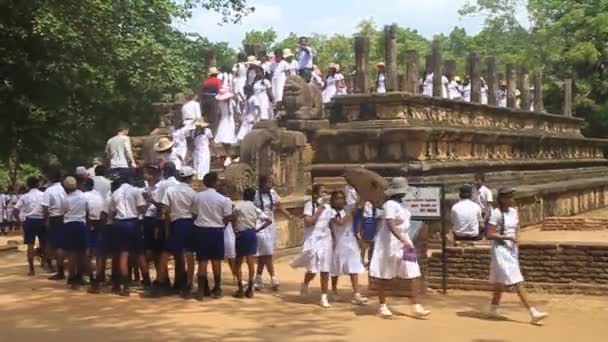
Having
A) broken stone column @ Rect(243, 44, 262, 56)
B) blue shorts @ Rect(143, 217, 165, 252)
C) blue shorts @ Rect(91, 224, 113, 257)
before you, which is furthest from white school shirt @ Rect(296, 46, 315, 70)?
blue shorts @ Rect(143, 217, 165, 252)

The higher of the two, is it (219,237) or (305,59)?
(305,59)

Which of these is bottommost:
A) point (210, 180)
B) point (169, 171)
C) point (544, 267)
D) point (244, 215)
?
point (544, 267)

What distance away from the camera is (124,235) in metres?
11.0

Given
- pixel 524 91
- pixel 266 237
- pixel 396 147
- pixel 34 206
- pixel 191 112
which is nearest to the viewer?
pixel 266 237

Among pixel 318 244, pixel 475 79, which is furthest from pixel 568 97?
pixel 318 244

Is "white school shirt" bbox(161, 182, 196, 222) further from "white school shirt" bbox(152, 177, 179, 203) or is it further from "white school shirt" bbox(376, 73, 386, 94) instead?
"white school shirt" bbox(376, 73, 386, 94)

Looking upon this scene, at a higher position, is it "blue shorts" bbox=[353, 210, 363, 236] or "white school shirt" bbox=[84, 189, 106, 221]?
"white school shirt" bbox=[84, 189, 106, 221]

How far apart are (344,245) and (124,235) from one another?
8.88 feet

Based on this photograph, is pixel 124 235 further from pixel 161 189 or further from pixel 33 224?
pixel 33 224

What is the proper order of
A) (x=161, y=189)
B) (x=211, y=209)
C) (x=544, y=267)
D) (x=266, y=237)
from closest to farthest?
(x=211, y=209), (x=161, y=189), (x=266, y=237), (x=544, y=267)

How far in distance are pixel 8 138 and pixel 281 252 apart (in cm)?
1238

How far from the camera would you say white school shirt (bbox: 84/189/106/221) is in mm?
11672

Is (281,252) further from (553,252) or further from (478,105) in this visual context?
(478,105)

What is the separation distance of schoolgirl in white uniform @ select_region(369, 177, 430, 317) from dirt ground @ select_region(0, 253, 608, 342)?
0.98ft
